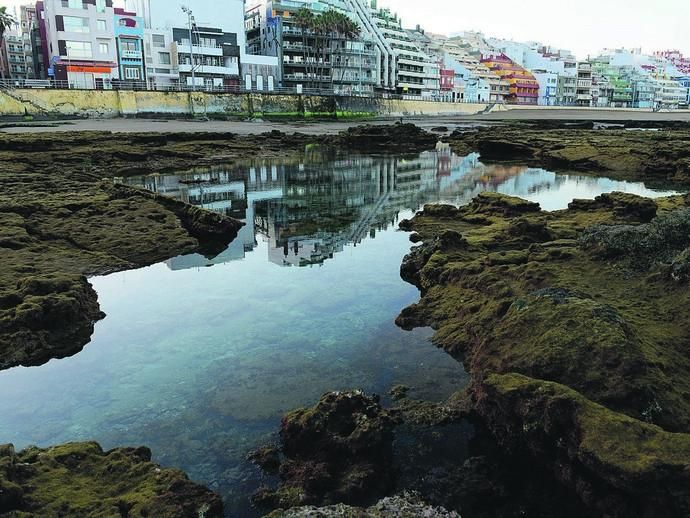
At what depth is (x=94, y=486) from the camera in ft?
13.8

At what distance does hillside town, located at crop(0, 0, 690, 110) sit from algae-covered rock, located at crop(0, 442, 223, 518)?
7368 centimetres

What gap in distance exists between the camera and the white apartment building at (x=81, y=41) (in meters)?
73.2

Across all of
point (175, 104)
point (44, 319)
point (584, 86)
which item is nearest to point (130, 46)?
point (175, 104)

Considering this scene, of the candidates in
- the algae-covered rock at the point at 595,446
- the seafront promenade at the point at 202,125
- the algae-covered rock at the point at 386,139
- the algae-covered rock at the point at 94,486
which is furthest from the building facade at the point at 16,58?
the algae-covered rock at the point at 595,446

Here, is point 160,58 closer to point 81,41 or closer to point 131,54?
point 131,54

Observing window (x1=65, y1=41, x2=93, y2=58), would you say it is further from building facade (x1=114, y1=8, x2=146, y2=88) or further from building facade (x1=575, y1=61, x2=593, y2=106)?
building facade (x1=575, y1=61, x2=593, y2=106)

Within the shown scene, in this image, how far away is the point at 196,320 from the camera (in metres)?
8.20

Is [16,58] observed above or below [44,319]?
above

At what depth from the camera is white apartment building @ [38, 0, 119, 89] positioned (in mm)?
73250

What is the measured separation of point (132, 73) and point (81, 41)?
25.4ft

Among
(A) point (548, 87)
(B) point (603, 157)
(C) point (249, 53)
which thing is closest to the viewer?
(B) point (603, 157)

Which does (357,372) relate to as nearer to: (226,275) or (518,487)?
(518,487)

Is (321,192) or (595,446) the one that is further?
Result: (321,192)

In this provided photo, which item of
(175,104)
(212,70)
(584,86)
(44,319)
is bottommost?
(44,319)
